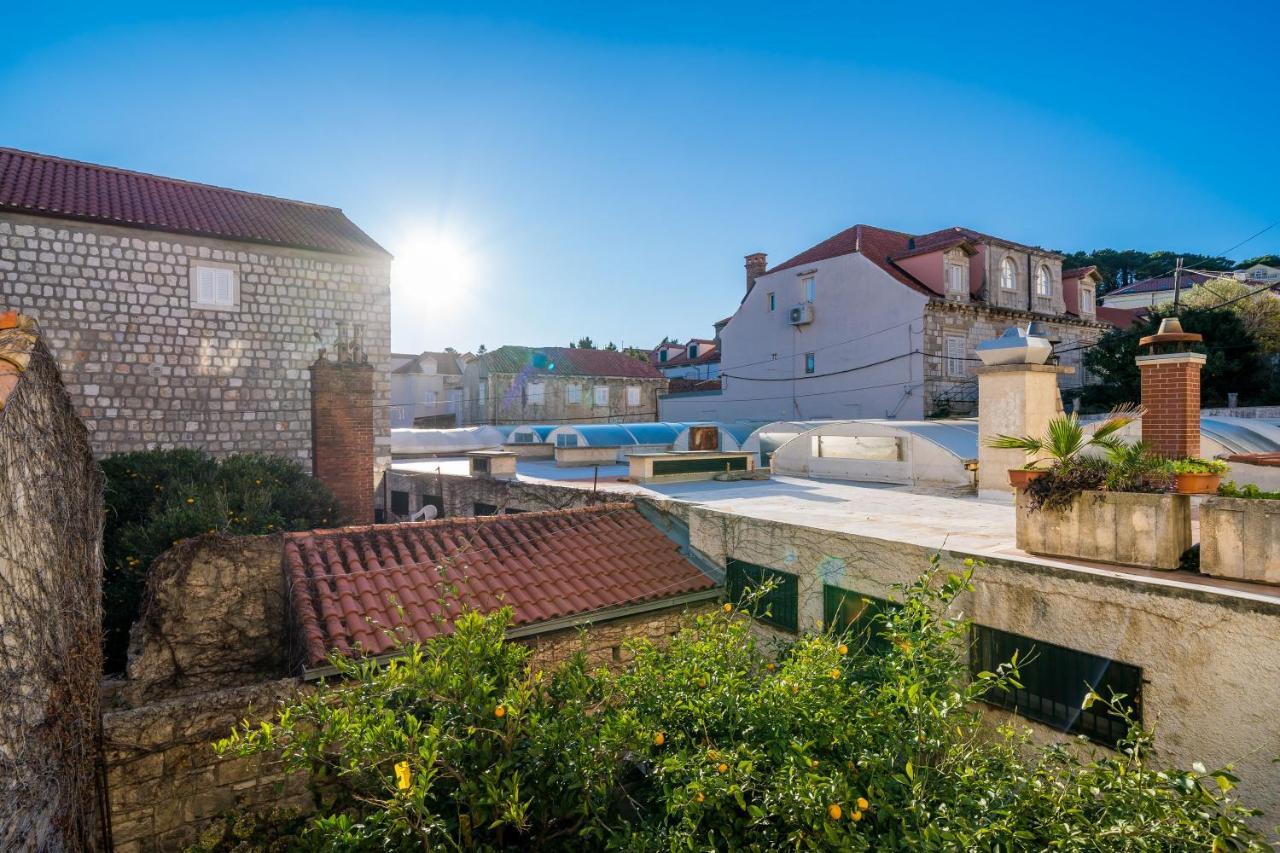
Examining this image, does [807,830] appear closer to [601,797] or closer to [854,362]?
[601,797]

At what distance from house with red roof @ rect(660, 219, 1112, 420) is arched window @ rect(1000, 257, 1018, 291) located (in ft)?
0.17

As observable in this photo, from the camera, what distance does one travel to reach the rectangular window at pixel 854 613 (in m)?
7.00

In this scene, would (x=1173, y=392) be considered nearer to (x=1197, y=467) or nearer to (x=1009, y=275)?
(x=1197, y=467)

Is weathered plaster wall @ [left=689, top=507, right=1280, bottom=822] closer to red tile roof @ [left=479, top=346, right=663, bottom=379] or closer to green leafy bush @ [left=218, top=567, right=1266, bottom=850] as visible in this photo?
green leafy bush @ [left=218, top=567, right=1266, bottom=850]

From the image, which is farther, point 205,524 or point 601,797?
point 205,524

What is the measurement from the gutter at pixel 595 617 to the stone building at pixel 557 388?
30412 mm

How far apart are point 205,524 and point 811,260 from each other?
80.6ft

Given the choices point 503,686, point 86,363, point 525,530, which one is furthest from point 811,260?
point 503,686

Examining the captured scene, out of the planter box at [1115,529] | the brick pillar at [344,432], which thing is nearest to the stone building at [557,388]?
the brick pillar at [344,432]

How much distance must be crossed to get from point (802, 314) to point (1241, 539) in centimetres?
2414

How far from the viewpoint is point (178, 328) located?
54.4 ft

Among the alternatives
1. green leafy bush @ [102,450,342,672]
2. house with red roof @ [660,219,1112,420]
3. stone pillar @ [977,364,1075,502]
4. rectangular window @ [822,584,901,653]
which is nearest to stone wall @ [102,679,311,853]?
green leafy bush @ [102,450,342,672]

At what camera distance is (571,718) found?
439cm

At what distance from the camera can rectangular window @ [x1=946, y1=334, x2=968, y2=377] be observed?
2541 cm
